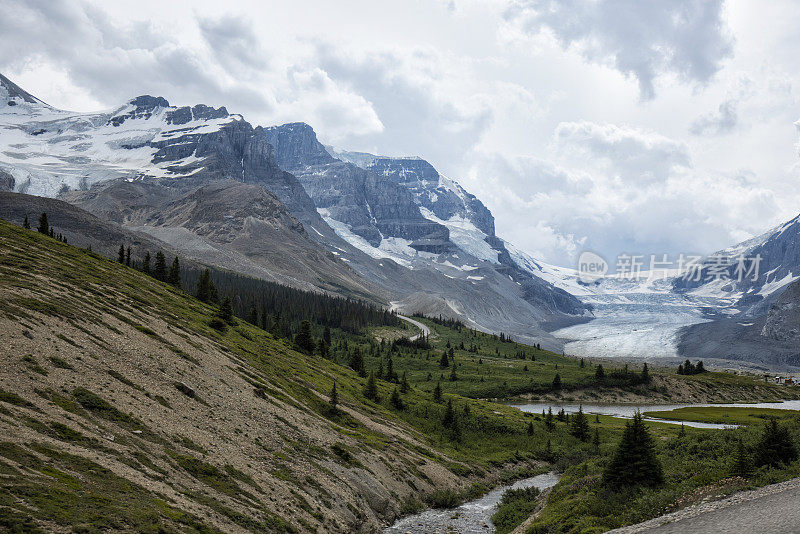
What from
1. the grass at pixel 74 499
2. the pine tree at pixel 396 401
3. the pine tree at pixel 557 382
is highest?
the grass at pixel 74 499

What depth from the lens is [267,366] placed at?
66438mm

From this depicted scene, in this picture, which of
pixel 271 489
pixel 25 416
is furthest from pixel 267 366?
pixel 25 416

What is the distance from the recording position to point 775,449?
3225cm

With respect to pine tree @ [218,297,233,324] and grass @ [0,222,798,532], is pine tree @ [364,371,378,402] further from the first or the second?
pine tree @ [218,297,233,324]

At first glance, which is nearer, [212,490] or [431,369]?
[212,490]

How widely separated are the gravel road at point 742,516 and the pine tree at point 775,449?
3.36 m

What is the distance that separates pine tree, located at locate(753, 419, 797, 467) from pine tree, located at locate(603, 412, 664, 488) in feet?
20.3

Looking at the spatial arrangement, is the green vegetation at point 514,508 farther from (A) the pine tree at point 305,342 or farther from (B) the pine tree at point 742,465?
(A) the pine tree at point 305,342

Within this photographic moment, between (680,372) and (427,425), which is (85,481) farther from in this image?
(680,372)

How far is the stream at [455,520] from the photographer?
43.0 metres

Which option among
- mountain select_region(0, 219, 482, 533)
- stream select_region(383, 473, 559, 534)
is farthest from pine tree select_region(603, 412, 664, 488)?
mountain select_region(0, 219, 482, 533)

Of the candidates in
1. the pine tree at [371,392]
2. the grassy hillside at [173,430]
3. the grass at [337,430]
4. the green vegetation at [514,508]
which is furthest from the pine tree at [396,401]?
the green vegetation at [514,508]

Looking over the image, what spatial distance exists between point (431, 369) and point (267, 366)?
9825cm

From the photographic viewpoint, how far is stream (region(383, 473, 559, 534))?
1694 inches
